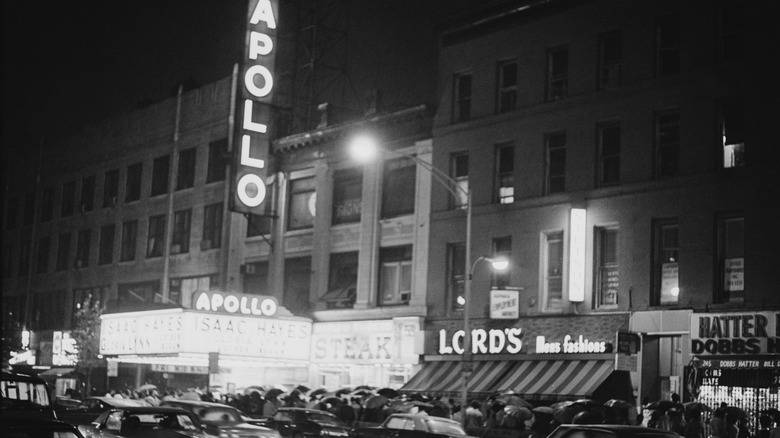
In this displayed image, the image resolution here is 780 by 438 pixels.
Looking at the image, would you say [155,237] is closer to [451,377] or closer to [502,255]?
[451,377]

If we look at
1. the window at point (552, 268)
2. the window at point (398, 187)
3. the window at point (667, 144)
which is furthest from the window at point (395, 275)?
the window at point (667, 144)

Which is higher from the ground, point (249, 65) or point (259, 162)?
point (249, 65)

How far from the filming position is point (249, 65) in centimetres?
4872

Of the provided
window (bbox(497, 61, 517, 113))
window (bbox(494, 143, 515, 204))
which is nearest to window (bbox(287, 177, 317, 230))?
window (bbox(494, 143, 515, 204))

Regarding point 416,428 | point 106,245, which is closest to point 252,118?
point 106,245

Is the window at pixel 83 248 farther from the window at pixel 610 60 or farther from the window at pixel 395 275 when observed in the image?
the window at pixel 610 60

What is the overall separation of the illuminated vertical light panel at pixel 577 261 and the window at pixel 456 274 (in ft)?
19.4

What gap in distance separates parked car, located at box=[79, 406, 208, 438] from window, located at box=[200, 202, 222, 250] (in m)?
30.2

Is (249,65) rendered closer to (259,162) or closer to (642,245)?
(259,162)

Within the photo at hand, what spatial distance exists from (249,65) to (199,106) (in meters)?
9.08

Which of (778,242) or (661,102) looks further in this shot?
(661,102)

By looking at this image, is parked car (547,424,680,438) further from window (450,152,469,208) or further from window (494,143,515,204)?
window (450,152,469,208)

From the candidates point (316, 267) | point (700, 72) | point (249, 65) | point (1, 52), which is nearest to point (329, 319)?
point (316, 267)

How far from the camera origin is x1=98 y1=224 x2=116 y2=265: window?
210 feet
